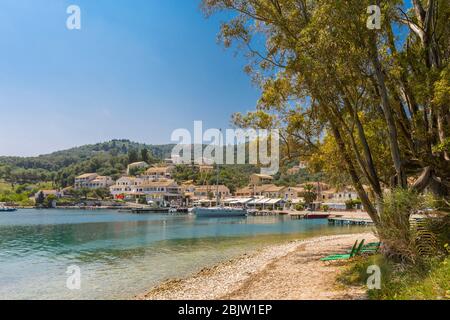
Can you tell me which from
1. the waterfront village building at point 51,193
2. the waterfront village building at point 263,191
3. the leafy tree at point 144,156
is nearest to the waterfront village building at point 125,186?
the waterfront village building at point 51,193

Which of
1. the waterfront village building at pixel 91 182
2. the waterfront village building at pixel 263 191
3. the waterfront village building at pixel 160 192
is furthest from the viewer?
the waterfront village building at pixel 91 182

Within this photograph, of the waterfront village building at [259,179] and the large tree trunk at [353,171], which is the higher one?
the waterfront village building at [259,179]

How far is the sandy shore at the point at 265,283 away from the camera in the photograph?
401 inches

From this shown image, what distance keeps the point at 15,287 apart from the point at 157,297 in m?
7.53

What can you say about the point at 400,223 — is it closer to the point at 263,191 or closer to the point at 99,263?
the point at 99,263

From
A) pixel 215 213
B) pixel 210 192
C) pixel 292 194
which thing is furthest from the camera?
pixel 210 192

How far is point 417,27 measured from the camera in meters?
13.5

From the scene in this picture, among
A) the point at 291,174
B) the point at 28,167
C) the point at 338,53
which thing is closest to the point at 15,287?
the point at 338,53

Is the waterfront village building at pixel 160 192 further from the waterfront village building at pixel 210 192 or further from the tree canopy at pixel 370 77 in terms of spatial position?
the tree canopy at pixel 370 77

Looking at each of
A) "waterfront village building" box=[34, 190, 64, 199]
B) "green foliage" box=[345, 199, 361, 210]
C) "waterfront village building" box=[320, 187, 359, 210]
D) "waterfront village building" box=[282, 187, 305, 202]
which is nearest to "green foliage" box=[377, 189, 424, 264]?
"waterfront village building" box=[320, 187, 359, 210]

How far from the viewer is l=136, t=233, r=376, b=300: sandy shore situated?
10181 millimetres

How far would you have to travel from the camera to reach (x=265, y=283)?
12547 mm

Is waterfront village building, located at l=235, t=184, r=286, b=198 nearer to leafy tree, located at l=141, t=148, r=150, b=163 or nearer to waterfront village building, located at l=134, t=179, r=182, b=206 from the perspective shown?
waterfront village building, located at l=134, t=179, r=182, b=206

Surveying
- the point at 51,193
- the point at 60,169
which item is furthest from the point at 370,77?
the point at 60,169
